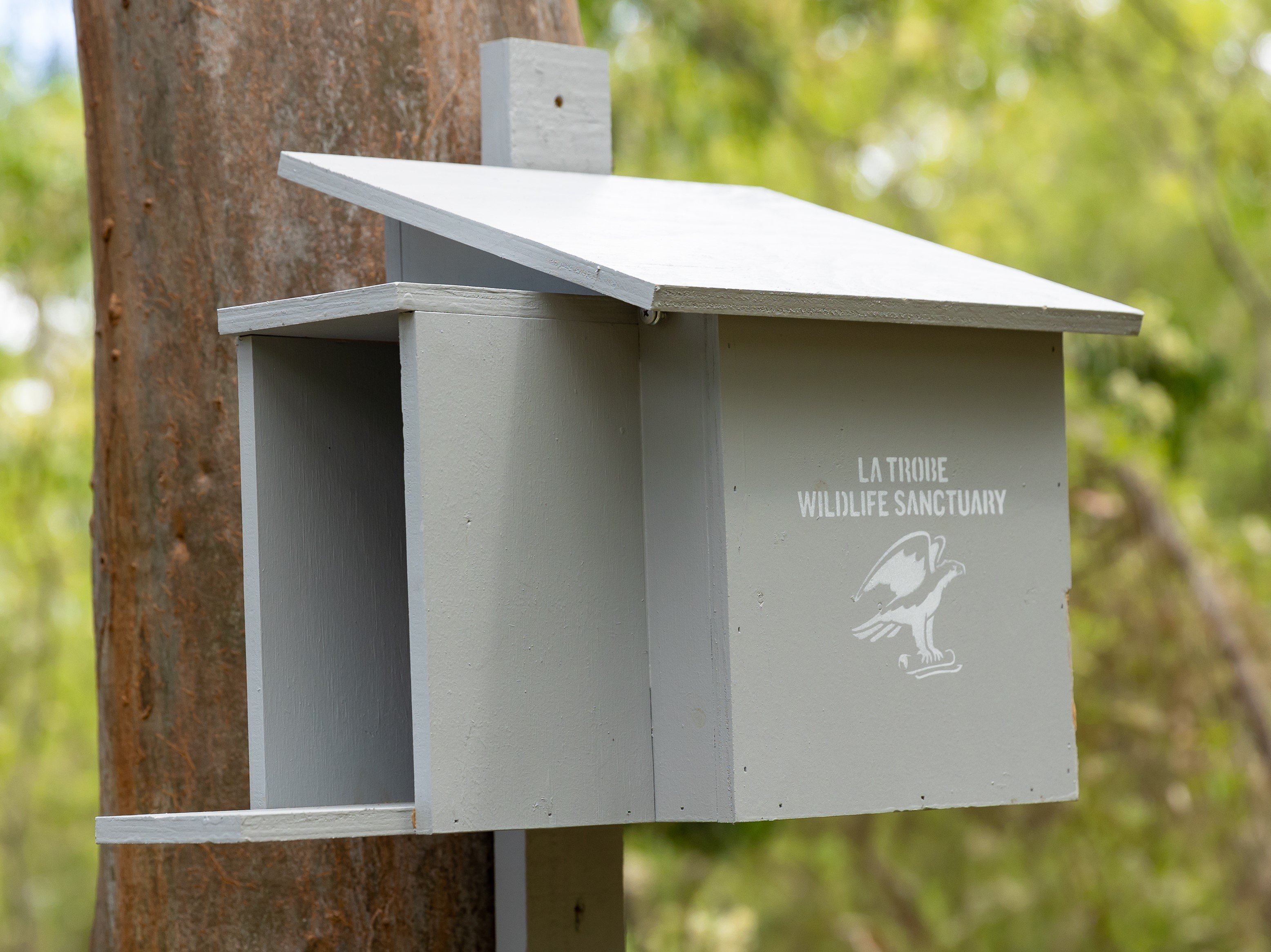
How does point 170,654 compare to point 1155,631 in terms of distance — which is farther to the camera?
point 1155,631

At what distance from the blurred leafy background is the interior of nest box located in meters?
4.21

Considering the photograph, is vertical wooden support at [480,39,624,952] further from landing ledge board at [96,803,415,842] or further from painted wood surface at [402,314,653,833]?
landing ledge board at [96,803,415,842]

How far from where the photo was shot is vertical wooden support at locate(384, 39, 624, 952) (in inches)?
113

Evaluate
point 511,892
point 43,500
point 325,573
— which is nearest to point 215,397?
point 325,573

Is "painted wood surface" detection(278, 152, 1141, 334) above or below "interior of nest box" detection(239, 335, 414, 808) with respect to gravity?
above

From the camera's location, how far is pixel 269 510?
8.35 ft

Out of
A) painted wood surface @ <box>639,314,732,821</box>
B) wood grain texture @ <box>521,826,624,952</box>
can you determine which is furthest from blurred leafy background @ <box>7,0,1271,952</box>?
painted wood surface @ <box>639,314,732,821</box>

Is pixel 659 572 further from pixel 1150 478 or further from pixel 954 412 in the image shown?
pixel 1150 478

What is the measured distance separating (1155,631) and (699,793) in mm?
6600

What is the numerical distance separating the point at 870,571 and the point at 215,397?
1.19 m

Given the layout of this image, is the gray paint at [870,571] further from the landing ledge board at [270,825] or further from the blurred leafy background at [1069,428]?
the blurred leafy background at [1069,428]

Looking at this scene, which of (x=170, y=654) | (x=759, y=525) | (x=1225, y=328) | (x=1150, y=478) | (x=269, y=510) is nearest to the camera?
(x=759, y=525)

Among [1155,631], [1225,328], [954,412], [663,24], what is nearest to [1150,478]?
[1155,631]

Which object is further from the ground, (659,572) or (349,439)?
(349,439)
